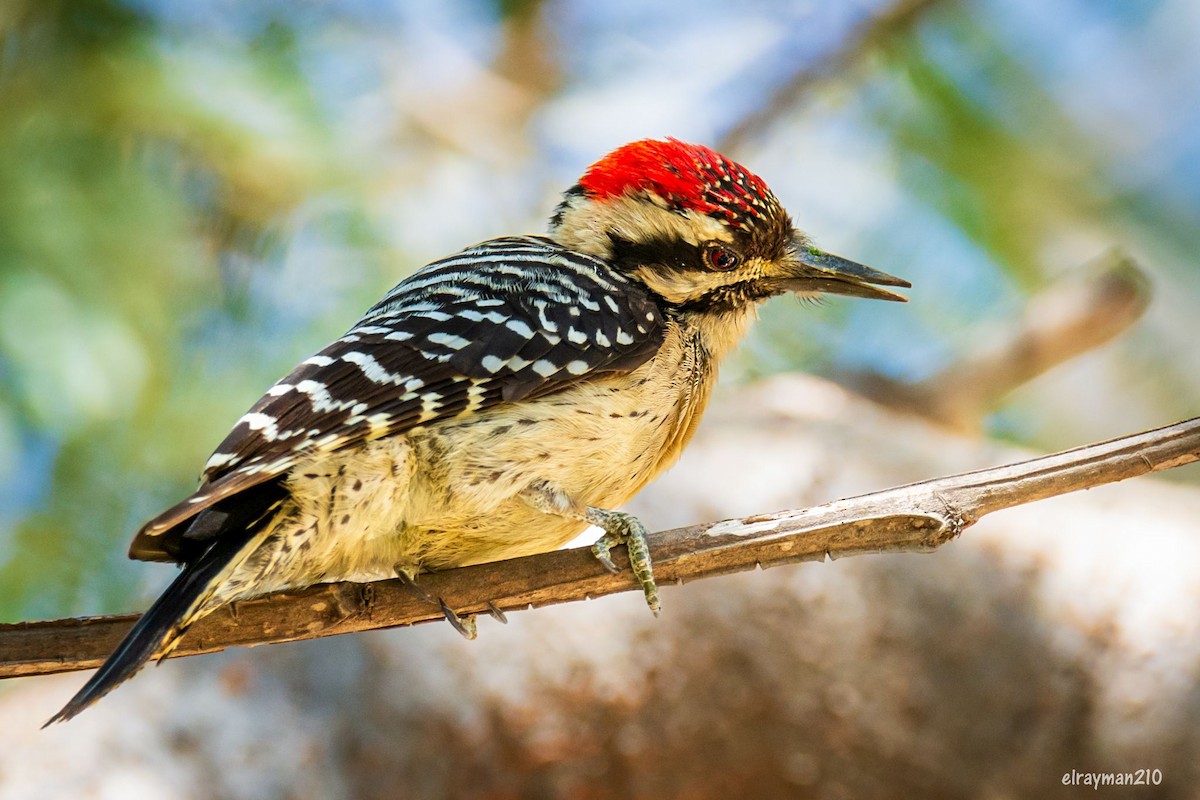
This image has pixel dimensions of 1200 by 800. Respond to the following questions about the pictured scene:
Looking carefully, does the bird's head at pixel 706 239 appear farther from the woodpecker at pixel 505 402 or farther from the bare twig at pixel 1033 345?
the bare twig at pixel 1033 345

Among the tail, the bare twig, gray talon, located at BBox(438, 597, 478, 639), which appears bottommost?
the tail

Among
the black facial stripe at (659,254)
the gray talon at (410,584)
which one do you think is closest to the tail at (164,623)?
the gray talon at (410,584)

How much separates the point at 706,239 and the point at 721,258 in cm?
6

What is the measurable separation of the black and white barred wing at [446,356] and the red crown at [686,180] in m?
0.23

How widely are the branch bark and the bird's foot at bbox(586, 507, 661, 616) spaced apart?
0.09ft

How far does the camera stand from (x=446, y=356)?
231cm

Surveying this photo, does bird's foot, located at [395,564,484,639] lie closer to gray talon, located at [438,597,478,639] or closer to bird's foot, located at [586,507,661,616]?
gray talon, located at [438,597,478,639]

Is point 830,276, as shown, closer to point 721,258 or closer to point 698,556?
point 721,258

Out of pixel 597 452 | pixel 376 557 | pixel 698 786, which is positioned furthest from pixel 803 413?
pixel 376 557

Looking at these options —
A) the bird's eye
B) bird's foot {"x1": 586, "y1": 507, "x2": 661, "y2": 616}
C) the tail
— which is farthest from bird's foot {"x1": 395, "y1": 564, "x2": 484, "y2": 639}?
the bird's eye

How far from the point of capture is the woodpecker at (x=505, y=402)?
6.72ft

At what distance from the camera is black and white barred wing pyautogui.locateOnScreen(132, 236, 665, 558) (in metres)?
2.02

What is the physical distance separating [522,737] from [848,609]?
1175 mm

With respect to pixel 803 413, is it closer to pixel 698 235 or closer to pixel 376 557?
pixel 698 235
